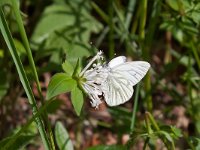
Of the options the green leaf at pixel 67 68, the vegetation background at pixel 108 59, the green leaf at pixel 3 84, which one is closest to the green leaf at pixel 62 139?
the vegetation background at pixel 108 59

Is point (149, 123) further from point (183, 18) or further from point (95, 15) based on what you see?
point (95, 15)

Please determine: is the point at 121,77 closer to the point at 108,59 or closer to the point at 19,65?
the point at 19,65

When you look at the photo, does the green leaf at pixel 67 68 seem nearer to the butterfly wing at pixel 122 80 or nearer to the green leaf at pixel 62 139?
the butterfly wing at pixel 122 80

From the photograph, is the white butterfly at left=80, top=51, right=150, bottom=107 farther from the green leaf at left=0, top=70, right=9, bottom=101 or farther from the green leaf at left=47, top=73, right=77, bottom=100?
the green leaf at left=0, top=70, right=9, bottom=101

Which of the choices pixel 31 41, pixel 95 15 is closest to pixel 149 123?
pixel 31 41

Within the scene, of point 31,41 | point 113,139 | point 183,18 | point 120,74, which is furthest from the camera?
point 113,139

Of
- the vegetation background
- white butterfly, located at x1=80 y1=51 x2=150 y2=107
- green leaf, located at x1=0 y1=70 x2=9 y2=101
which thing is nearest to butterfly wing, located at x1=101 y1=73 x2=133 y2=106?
white butterfly, located at x1=80 y1=51 x2=150 y2=107

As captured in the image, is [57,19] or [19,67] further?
[57,19]
